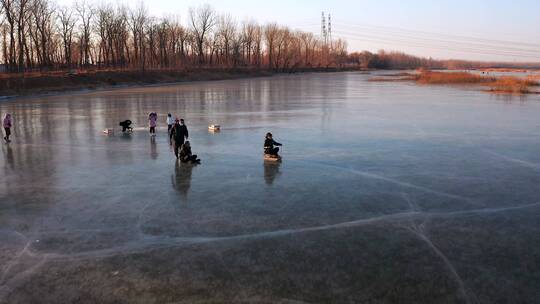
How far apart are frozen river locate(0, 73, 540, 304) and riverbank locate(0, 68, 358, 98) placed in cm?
3067

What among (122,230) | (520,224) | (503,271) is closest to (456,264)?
(503,271)

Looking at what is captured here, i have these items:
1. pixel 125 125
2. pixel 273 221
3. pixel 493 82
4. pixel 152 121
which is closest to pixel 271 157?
pixel 273 221

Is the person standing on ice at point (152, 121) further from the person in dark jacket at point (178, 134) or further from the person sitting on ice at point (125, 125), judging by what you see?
the person in dark jacket at point (178, 134)

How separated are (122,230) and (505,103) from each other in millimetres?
28350

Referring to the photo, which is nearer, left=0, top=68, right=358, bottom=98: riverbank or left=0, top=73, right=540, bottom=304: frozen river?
left=0, top=73, right=540, bottom=304: frozen river

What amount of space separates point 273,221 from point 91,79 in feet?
172

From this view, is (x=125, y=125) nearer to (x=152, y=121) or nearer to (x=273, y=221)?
(x=152, y=121)

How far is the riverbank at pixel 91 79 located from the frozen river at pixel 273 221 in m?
30.7

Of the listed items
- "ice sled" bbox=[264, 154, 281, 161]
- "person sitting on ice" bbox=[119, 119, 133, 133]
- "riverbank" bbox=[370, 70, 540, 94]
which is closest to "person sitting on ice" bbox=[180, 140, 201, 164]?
"ice sled" bbox=[264, 154, 281, 161]

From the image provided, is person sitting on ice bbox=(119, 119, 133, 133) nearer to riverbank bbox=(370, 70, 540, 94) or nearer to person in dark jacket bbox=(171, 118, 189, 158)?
person in dark jacket bbox=(171, 118, 189, 158)

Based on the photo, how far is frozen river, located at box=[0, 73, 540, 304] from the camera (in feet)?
18.4

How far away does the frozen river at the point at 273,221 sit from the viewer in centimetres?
560

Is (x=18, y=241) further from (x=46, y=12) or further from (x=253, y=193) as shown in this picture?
(x=46, y=12)

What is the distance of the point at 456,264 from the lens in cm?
620
